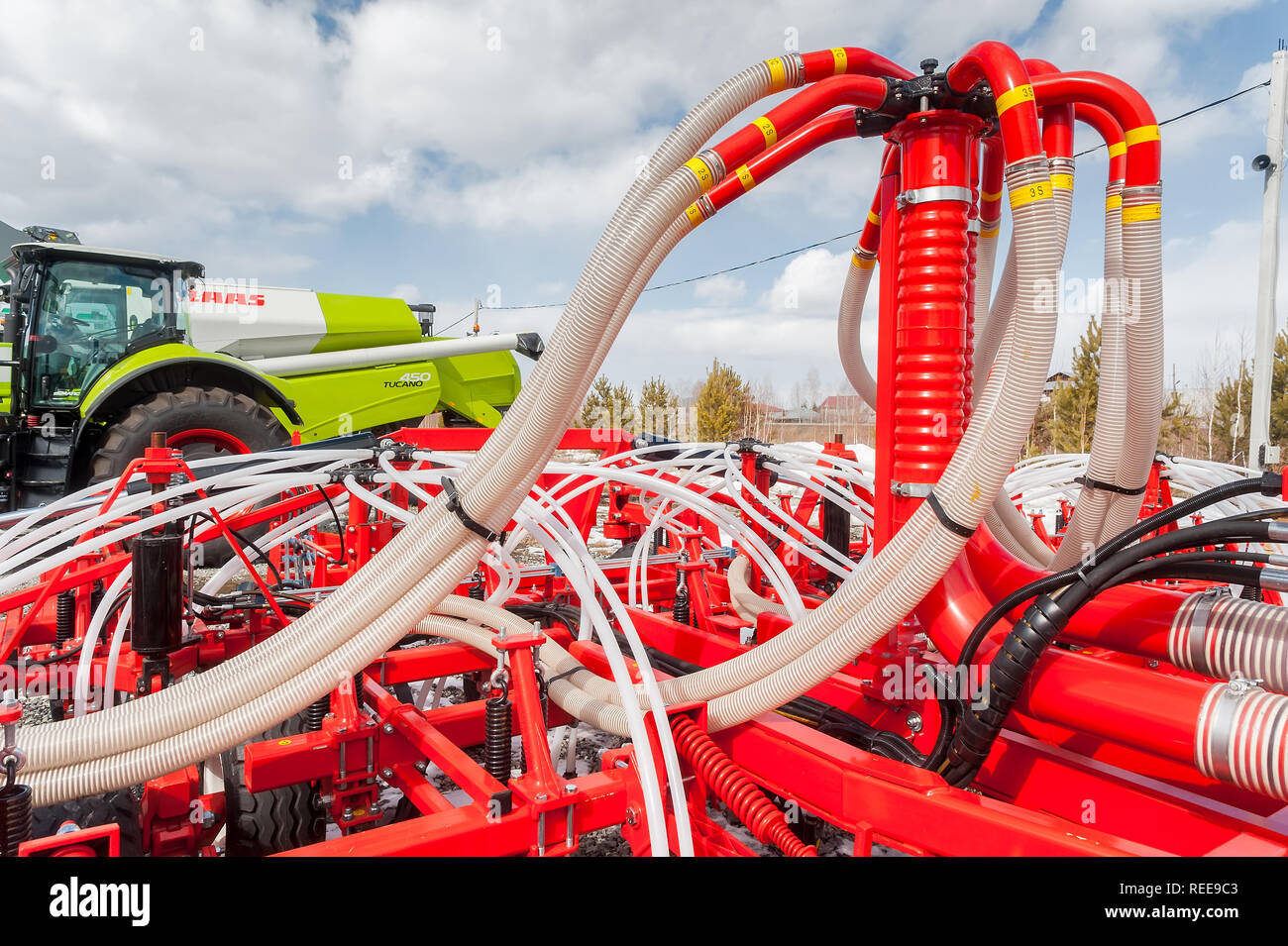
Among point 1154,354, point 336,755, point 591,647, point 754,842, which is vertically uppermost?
point 1154,354

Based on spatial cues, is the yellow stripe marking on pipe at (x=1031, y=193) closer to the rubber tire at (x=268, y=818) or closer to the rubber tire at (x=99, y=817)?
the rubber tire at (x=268, y=818)

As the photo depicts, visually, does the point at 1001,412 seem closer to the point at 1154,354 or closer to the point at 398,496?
the point at 1154,354

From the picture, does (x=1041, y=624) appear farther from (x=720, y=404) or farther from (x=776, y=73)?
(x=720, y=404)

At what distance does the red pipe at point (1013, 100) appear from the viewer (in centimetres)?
162

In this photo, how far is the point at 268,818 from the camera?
2.39 metres

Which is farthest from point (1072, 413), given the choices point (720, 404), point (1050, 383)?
point (1050, 383)

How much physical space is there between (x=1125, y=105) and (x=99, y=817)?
3061 millimetres

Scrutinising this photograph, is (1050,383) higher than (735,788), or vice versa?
(1050,383)

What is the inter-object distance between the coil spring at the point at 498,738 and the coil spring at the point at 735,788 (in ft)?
1.52

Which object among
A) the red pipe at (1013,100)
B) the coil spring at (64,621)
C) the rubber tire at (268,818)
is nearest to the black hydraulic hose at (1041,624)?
the red pipe at (1013,100)

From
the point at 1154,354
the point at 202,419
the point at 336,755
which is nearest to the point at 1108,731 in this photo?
the point at 1154,354

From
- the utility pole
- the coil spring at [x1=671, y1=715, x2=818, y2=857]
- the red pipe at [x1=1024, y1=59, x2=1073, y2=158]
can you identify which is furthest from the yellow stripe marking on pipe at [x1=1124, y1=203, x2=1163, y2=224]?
the utility pole
